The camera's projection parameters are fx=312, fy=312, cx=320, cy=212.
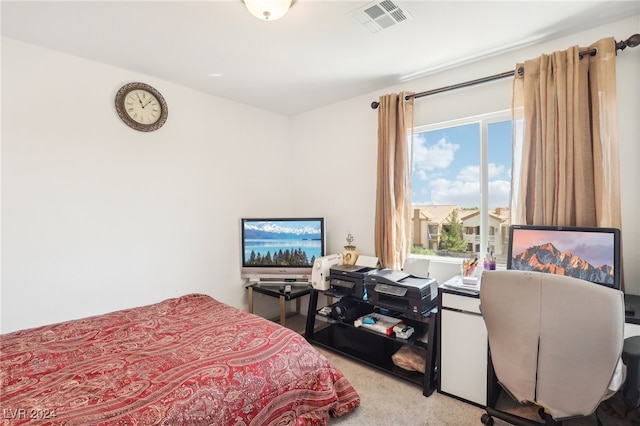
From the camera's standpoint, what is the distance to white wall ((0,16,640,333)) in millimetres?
2039

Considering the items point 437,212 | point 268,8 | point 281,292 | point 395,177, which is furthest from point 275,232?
point 268,8

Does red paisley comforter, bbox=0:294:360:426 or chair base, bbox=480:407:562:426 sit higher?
red paisley comforter, bbox=0:294:360:426

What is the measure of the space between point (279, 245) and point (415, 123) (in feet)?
5.85

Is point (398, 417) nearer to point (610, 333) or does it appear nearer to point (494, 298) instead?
point (494, 298)

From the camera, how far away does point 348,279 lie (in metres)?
2.68

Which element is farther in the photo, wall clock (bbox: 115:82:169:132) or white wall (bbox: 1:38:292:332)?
wall clock (bbox: 115:82:169:132)

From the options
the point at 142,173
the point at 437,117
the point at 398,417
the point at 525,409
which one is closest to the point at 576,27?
the point at 437,117

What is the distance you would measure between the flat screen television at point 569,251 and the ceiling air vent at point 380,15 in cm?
154

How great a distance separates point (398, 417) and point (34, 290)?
254 centimetres

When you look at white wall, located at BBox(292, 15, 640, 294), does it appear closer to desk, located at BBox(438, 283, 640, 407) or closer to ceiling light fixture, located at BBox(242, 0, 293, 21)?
desk, located at BBox(438, 283, 640, 407)

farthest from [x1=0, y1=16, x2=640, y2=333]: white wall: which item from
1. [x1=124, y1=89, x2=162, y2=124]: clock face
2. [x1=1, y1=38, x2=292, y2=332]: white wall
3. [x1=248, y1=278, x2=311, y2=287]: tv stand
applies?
[x1=248, y1=278, x2=311, y2=287]: tv stand

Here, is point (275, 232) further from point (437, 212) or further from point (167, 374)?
point (167, 374)

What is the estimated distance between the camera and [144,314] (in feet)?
7.13

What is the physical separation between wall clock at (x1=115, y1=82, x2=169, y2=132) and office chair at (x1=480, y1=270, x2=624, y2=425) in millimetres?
2739
